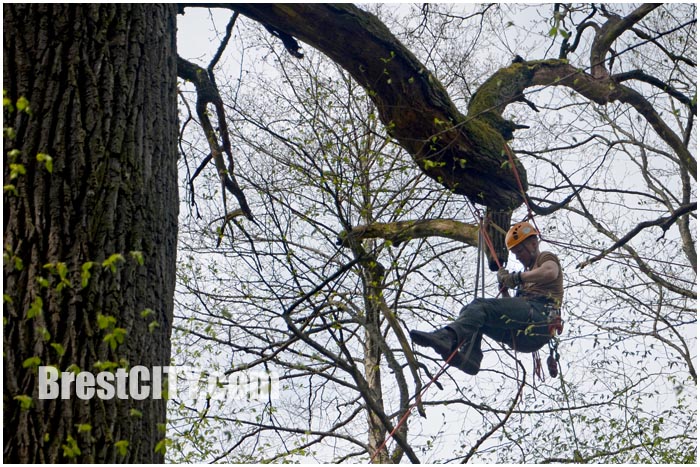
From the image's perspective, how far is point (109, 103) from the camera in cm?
271

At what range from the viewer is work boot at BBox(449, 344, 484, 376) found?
605cm

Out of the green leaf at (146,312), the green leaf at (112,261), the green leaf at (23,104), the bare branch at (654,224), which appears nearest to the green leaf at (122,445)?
the green leaf at (146,312)

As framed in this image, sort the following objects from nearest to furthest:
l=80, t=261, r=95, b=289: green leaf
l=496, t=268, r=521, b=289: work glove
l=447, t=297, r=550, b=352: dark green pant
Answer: l=80, t=261, r=95, b=289: green leaf
l=447, t=297, r=550, b=352: dark green pant
l=496, t=268, r=521, b=289: work glove

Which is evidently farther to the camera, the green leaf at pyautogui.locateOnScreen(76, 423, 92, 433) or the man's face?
the man's face

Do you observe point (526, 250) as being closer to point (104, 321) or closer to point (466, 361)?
point (466, 361)

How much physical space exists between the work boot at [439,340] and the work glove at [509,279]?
650 millimetres

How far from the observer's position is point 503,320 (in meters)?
6.12

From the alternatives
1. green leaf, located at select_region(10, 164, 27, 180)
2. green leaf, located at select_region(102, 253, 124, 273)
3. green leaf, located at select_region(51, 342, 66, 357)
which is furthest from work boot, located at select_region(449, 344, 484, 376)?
green leaf, located at select_region(10, 164, 27, 180)

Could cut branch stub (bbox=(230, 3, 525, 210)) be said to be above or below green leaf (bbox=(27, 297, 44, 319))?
above

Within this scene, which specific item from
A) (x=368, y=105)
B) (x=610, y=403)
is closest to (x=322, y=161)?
(x=368, y=105)

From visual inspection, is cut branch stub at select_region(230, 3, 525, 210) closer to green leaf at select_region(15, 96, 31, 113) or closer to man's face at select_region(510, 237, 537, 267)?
man's face at select_region(510, 237, 537, 267)

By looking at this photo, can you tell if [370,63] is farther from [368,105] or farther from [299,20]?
[368,105]

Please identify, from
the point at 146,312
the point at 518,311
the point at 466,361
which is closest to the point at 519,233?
the point at 518,311

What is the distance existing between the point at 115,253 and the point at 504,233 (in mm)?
4429
